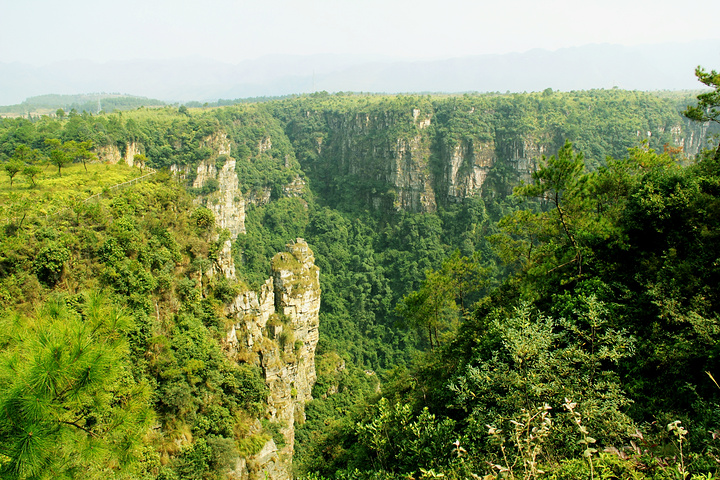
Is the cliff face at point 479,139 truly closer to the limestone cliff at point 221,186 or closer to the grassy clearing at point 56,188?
the limestone cliff at point 221,186

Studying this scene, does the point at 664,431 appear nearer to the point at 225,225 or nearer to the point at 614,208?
the point at 614,208

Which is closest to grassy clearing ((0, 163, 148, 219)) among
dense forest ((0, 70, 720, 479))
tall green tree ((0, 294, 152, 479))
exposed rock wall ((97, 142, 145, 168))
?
dense forest ((0, 70, 720, 479))

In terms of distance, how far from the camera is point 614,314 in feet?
26.0

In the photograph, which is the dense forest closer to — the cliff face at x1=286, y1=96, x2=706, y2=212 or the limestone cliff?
the limestone cliff

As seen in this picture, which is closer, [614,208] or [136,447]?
[136,447]

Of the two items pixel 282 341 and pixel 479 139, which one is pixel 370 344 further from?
pixel 479 139

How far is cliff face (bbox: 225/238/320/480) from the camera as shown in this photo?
17047 mm

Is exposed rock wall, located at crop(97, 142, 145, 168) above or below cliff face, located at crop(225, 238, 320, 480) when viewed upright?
above

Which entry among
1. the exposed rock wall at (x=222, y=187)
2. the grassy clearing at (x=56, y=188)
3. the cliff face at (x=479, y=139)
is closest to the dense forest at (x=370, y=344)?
the grassy clearing at (x=56, y=188)

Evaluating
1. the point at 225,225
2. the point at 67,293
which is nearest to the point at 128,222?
the point at 67,293

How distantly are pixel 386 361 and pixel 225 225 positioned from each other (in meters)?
25.5

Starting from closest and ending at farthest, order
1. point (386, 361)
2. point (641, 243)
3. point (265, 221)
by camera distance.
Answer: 1. point (641, 243)
2. point (386, 361)
3. point (265, 221)

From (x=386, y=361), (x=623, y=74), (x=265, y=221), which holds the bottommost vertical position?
(x=386, y=361)

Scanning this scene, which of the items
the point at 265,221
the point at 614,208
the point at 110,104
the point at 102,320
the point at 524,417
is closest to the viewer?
the point at 524,417
